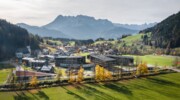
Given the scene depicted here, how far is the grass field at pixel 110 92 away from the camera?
3730 inches

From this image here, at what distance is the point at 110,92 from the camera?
103 metres

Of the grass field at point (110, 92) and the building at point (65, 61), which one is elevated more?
the building at point (65, 61)

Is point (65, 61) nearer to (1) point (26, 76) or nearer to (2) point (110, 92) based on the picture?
(1) point (26, 76)

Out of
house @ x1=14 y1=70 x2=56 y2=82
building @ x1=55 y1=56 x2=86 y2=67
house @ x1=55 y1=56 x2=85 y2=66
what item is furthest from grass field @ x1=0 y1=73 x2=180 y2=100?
house @ x1=55 y1=56 x2=85 y2=66

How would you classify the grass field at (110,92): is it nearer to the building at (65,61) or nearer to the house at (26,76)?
the house at (26,76)

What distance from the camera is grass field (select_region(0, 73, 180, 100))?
94750 mm

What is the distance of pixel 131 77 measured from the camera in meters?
135

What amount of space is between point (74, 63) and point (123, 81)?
70622 mm

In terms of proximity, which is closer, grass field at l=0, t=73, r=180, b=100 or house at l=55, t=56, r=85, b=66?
grass field at l=0, t=73, r=180, b=100

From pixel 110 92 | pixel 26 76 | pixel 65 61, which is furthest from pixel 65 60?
pixel 110 92

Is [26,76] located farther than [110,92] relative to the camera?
Yes

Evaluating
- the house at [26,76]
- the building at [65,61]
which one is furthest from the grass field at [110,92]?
the building at [65,61]

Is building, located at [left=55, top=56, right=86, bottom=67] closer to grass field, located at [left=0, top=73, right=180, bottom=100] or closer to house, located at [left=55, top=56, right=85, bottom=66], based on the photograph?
house, located at [left=55, top=56, right=85, bottom=66]

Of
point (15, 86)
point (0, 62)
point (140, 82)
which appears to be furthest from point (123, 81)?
point (0, 62)
